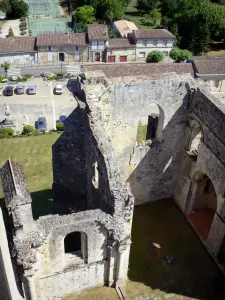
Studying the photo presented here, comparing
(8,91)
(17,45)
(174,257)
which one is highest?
(17,45)

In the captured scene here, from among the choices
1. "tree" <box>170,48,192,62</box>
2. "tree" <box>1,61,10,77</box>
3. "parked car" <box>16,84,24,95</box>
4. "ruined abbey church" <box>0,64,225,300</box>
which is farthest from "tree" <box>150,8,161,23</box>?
"ruined abbey church" <box>0,64,225,300</box>

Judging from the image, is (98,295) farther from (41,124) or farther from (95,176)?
(41,124)

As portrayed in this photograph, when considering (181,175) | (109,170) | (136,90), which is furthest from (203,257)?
(136,90)

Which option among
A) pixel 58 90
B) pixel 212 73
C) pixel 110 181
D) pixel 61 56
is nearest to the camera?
pixel 110 181

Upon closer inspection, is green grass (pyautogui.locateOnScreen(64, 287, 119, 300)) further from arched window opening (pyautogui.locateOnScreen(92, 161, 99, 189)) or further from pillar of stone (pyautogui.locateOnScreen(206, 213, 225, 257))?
pillar of stone (pyautogui.locateOnScreen(206, 213, 225, 257))

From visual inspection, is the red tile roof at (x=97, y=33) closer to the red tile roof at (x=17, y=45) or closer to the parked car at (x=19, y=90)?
the red tile roof at (x=17, y=45)

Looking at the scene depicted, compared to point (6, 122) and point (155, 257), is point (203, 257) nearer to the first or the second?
point (155, 257)

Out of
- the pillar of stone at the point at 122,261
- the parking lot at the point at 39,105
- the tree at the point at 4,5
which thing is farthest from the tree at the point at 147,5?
the pillar of stone at the point at 122,261

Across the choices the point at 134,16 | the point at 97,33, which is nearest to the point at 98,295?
the point at 97,33
